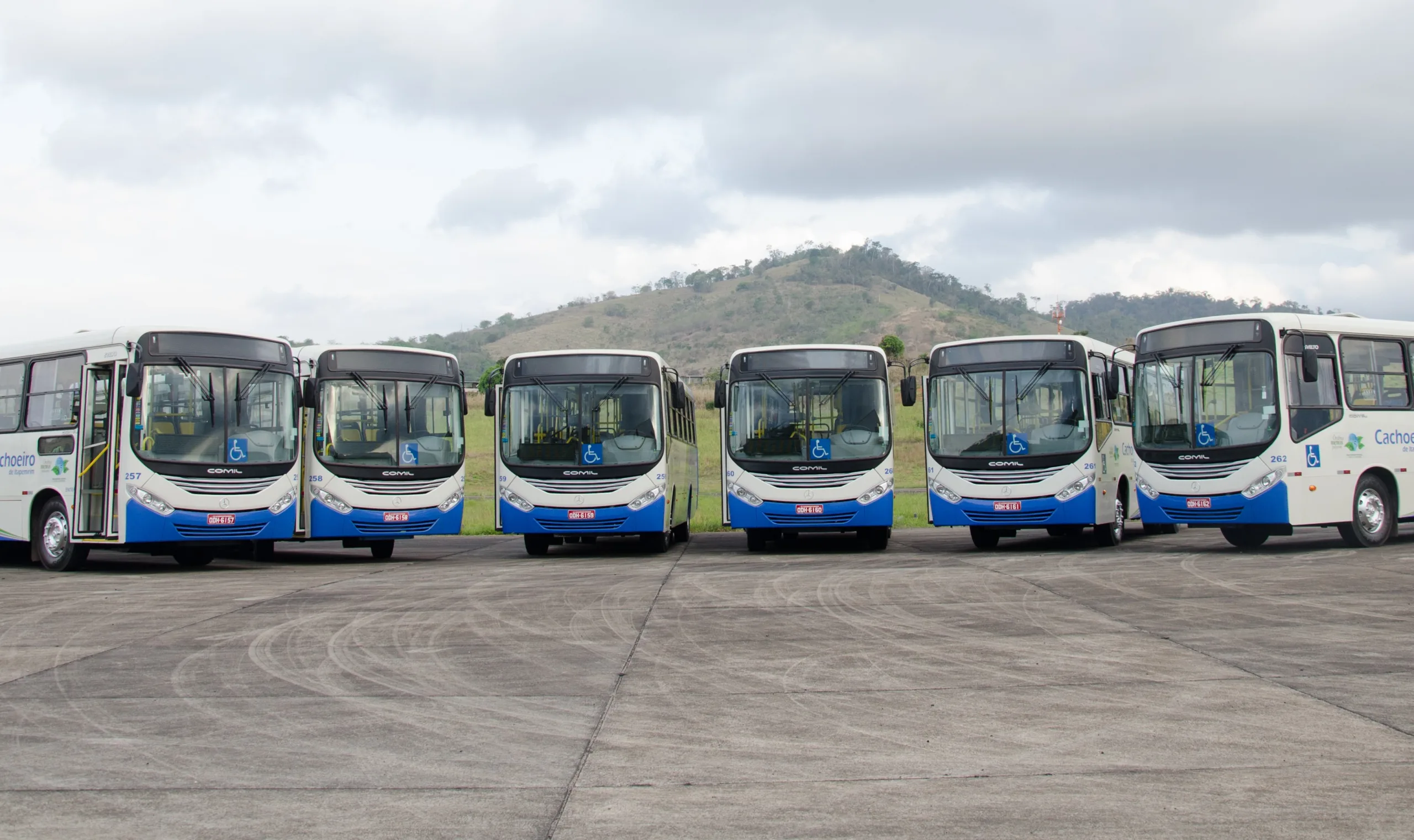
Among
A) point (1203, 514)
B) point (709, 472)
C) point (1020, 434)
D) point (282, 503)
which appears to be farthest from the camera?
point (709, 472)

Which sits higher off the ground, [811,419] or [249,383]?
[249,383]

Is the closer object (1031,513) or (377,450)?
(1031,513)

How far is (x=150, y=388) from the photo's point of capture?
18219 millimetres

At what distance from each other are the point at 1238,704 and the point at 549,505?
45.1 feet

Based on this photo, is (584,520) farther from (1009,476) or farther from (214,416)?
(1009,476)

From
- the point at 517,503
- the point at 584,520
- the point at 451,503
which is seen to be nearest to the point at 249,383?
the point at 451,503

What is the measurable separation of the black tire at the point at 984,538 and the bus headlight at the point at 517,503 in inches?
278

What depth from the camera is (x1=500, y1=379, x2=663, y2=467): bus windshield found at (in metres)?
20.5

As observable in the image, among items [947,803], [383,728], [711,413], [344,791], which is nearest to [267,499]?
[383,728]

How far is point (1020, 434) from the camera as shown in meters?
20.2

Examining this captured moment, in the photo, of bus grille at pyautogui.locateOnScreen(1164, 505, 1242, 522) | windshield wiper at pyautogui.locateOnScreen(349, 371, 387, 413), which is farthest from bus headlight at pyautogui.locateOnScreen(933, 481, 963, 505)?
windshield wiper at pyautogui.locateOnScreen(349, 371, 387, 413)

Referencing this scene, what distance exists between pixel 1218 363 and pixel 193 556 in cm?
1513

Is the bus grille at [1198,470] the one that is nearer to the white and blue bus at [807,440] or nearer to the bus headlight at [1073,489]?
the bus headlight at [1073,489]

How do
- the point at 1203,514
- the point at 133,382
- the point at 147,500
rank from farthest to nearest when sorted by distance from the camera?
the point at 1203,514 → the point at 147,500 → the point at 133,382
